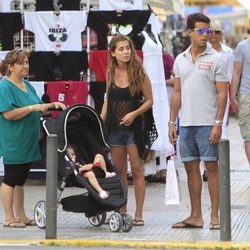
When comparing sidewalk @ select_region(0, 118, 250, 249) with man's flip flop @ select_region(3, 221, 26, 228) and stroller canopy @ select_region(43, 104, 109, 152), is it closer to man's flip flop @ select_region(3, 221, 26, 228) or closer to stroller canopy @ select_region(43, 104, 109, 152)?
man's flip flop @ select_region(3, 221, 26, 228)

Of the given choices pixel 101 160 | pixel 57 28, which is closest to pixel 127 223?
pixel 101 160

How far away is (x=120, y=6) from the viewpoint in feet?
42.2

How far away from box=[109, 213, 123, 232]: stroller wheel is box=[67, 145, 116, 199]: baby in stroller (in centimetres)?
25

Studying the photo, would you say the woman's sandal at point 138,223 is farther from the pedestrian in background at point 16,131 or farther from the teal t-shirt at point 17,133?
the teal t-shirt at point 17,133

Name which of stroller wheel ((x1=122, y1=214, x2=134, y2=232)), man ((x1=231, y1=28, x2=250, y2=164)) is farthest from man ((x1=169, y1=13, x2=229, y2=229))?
man ((x1=231, y1=28, x2=250, y2=164))

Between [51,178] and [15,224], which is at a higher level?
[51,178]

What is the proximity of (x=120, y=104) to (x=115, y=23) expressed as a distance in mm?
3040

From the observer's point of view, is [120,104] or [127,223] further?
[120,104]

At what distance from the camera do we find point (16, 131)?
33.1 ft

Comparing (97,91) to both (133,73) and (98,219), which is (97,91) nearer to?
(133,73)

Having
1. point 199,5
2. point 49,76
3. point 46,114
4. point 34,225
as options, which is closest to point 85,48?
point 49,76

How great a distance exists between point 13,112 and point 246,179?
5.07 metres

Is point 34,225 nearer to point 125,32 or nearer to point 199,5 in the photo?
point 125,32

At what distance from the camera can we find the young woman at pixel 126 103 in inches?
392
